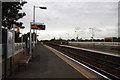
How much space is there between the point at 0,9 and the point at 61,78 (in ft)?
83.9

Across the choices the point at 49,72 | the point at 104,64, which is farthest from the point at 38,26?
the point at 104,64

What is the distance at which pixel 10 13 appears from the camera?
1230 inches

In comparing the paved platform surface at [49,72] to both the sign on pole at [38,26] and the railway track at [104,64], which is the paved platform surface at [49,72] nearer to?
the railway track at [104,64]

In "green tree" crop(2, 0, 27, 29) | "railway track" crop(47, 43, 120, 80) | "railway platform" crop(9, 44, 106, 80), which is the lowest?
"railway track" crop(47, 43, 120, 80)

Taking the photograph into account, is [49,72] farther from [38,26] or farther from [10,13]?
[10,13]

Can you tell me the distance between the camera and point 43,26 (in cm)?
1155

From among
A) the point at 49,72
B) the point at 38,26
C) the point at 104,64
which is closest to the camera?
the point at 49,72

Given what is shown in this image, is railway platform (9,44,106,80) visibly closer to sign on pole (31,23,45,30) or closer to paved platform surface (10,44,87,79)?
paved platform surface (10,44,87,79)

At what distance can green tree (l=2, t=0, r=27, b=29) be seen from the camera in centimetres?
2836

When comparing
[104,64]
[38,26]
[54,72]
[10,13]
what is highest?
[10,13]

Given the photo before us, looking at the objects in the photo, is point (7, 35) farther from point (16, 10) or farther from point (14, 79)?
point (16, 10)

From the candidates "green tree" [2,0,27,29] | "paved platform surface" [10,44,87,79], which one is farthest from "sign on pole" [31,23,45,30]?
"green tree" [2,0,27,29]

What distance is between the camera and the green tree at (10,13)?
1117 inches

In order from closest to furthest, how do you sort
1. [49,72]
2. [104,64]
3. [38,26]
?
1. [49,72]
2. [104,64]
3. [38,26]
